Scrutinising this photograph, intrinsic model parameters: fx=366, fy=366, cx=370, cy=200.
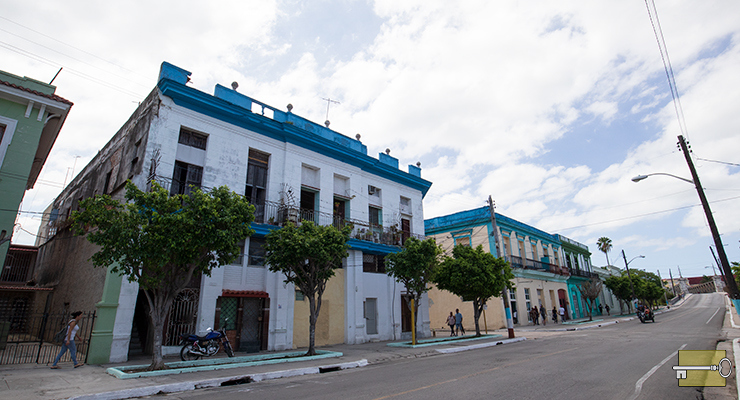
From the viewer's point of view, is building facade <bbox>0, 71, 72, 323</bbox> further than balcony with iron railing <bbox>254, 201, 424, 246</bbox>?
No

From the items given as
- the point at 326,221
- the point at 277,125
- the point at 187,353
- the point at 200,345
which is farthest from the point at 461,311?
the point at 187,353

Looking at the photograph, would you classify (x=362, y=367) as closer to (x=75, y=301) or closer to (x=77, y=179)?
(x=75, y=301)

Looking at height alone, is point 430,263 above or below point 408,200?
below

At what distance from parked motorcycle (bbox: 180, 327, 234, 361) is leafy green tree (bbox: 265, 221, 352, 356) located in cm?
310

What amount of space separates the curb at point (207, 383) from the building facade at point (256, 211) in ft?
18.6

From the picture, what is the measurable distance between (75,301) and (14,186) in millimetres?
5471

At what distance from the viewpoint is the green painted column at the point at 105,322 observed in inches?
463

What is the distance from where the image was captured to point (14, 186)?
1252 cm

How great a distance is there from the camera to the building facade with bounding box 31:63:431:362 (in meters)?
14.3

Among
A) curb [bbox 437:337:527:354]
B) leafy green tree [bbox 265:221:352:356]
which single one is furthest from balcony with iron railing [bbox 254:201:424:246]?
curb [bbox 437:337:527:354]

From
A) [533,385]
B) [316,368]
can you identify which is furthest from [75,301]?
[533,385]

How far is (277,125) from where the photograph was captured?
18391 millimetres

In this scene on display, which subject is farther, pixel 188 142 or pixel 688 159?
pixel 188 142

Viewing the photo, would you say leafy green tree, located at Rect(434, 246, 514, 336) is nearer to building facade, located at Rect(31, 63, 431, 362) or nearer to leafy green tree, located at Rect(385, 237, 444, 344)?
leafy green tree, located at Rect(385, 237, 444, 344)
